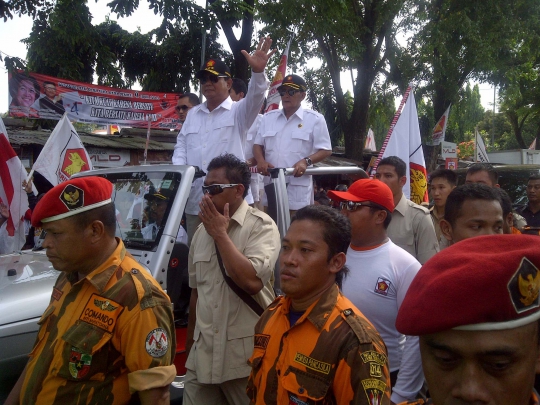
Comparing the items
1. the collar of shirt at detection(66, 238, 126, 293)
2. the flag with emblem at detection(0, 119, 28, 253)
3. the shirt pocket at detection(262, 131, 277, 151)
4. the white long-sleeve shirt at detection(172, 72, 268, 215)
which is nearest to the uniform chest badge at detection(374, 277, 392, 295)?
the collar of shirt at detection(66, 238, 126, 293)

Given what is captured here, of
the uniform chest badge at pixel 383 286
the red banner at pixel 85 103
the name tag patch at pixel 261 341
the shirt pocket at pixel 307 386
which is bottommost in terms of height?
the shirt pocket at pixel 307 386

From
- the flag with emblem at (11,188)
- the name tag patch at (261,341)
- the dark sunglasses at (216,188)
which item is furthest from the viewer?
the flag with emblem at (11,188)

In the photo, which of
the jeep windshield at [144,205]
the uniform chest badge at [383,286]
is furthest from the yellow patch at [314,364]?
the jeep windshield at [144,205]

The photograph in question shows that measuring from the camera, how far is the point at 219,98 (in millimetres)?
4227

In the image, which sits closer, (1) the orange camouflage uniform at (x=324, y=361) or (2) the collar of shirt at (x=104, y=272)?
(1) the orange camouflage uniform at (x=324, y=361)

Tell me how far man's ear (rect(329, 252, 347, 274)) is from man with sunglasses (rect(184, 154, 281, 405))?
60cm

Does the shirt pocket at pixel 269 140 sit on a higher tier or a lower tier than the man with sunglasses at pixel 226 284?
higher

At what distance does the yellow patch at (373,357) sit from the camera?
1.74 metres

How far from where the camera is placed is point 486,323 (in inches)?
40.9

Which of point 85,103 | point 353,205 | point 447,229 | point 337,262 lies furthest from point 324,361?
point 85,103

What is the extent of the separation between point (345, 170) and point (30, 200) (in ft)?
15.8

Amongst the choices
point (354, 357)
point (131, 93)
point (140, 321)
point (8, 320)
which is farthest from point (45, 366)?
point (131, 93)

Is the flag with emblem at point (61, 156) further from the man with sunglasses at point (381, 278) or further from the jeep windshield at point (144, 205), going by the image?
the man with sunglasses at point (381, 278)

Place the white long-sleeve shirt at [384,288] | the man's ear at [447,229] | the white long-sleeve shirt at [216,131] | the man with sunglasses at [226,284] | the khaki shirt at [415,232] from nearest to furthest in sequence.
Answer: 1. the white long-sleeve shirt at [384,288]
2. the man with sunglasses at [226,284]
3. the man's ear at [447,229]
4. the khaki shirt at [415,232]
5. the white long-sleeve shirt at [216,131]
